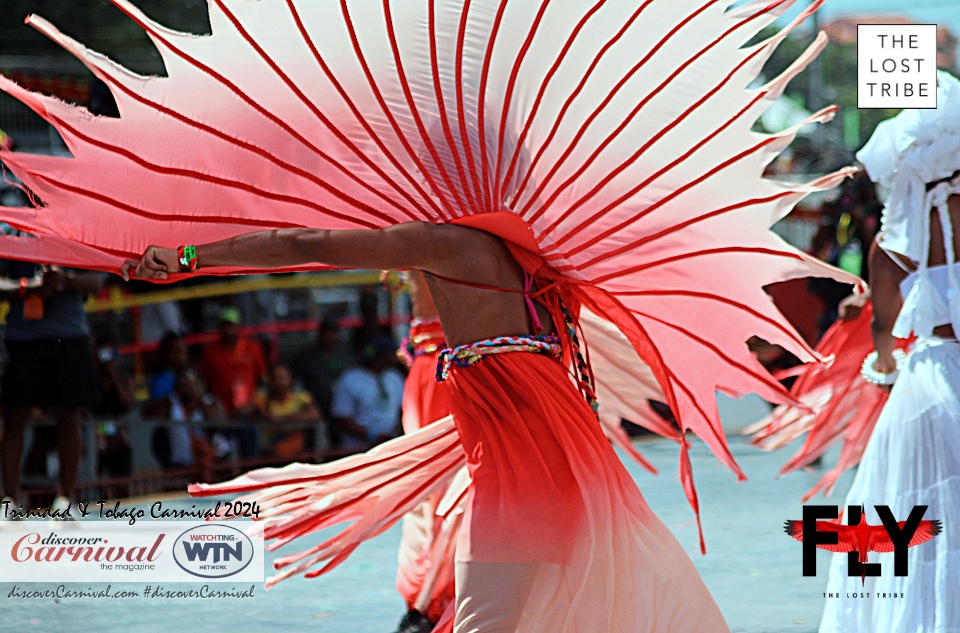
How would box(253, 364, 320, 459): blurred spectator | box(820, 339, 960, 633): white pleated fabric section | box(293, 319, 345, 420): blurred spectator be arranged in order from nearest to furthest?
1. box(820, 339, 960, 633): white pleated fabric section
2. box(253, 364, 320, 459): blurred spectator
3. box(293, 319, 345, 420): blurred spectator

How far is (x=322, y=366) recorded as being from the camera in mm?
10273

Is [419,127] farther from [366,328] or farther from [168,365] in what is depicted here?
[366,328]

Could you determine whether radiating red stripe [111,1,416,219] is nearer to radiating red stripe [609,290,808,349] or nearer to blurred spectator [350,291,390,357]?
radiating red stripe [609,290,808,349]

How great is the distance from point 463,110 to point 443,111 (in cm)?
6

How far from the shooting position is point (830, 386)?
561cm

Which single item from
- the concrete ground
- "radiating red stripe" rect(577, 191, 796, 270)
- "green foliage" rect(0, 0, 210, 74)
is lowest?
the concrete ground

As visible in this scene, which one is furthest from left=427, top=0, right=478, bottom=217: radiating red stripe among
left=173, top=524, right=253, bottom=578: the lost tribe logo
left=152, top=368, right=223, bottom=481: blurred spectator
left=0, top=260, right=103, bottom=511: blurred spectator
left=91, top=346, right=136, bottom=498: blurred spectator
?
left=152, top=368, right=223, bottom=481: blurred spectator

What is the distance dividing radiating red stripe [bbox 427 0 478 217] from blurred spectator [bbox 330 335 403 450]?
248 inches

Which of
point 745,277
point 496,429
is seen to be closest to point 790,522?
point 745,277

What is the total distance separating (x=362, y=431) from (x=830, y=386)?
15.9ft

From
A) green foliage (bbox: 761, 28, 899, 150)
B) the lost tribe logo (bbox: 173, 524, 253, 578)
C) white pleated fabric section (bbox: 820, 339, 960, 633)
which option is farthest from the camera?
green foliage (bbox: 761, 28, 899, 150)

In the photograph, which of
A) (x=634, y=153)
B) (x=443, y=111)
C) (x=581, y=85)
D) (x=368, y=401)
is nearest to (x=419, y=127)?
(x=443, y=111)

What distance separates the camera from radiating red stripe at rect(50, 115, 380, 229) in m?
3.57

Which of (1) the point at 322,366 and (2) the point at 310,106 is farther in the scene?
(1) the point at 322,366
